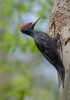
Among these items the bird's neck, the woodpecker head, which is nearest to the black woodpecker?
the bird's neck

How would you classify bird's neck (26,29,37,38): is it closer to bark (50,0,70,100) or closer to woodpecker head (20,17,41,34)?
woodpecker head (20,17,41,34)

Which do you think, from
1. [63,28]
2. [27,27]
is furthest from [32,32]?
[63,28]

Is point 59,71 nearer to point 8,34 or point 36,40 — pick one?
point 36,40

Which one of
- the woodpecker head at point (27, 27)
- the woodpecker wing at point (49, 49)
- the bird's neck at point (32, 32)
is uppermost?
the woodpecker head at point (27, 27)

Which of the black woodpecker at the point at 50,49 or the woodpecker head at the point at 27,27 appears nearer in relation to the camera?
the black woodpecker at the point at 50,49

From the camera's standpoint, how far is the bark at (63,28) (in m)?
3.69

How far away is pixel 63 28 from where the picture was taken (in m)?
4.10

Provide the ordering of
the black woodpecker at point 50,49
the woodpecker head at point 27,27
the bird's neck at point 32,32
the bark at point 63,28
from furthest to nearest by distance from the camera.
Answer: the woodpecker head at point 27,27, the bird's neck at point 32,32, the black woodpecker at point 50,49, the bark at point 63,28

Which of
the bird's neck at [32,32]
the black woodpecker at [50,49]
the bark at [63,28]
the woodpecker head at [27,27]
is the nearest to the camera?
the bark at [63,28]

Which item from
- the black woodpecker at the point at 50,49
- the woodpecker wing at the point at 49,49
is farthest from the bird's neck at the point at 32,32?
the woodpecker wing at the point at 49,49

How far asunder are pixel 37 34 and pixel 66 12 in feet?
1.54

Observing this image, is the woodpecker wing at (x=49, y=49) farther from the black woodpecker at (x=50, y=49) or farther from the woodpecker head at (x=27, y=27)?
the woodpecker head at (x=27, y=27)

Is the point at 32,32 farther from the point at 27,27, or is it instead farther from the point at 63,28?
the point at 63,28

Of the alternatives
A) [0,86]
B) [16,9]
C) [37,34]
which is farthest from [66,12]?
[0,86]
